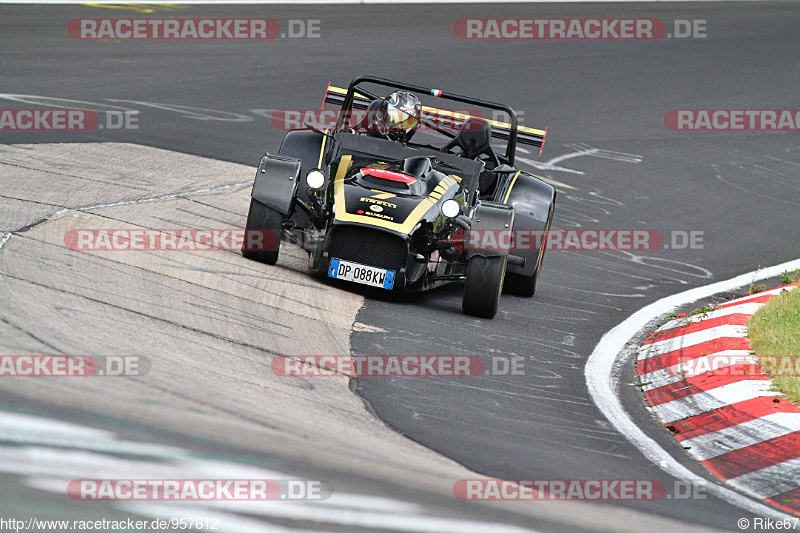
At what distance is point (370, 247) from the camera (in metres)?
7.72

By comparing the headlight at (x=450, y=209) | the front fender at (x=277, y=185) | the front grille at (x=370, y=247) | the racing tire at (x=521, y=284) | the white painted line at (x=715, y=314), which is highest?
the front fender at (x=277, y=185)

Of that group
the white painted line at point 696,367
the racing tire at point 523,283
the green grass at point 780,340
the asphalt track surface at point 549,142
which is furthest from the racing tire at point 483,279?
the green grass at point 780,340

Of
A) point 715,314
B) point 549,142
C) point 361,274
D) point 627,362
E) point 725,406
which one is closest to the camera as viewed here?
point 725,406

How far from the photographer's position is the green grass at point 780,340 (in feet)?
21.5

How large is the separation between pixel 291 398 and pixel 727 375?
3.06 metres

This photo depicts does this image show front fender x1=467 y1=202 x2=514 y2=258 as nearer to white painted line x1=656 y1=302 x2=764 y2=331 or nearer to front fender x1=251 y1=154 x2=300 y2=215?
front fender x1=251 y1=154 x2=300 y2=215

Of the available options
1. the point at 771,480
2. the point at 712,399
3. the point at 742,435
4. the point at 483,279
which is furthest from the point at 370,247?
the point at 771,480

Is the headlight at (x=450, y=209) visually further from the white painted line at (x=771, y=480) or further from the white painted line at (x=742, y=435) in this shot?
the white painted line at (x=771, y=480)

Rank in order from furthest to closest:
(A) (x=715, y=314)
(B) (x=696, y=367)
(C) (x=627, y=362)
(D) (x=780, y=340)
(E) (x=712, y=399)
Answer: (A) (x=715, y=314)
(C) (x=627, y=362)
(D) (x=780, y=340)
(B) (x=696, y=367)
(E) (x=712, y=399)

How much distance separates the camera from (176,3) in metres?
21.2

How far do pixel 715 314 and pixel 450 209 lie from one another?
2.35 m

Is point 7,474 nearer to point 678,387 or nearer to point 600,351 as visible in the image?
point 678,387

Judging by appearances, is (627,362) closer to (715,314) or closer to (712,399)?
(712,399)

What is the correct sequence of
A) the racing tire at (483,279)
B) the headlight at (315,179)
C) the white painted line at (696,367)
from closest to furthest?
the white painted line at (696,367) → the racing tire at (483,279) → the headlight at (315,179)
